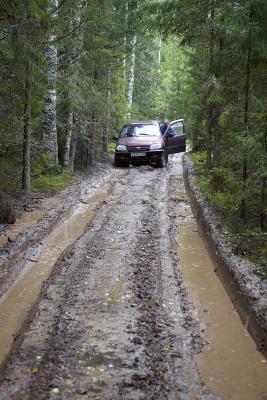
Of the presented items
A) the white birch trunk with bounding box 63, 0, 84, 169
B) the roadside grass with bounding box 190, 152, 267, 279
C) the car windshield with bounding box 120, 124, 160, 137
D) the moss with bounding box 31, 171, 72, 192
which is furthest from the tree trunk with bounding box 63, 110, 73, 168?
the roadside grass with bounding box 190, 152, 267, 279

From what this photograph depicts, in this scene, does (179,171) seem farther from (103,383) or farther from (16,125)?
(103,383)

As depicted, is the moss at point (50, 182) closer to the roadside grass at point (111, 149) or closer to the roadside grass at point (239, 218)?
the roadside grass at point (239, 218)

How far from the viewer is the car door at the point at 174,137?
65.5 ft

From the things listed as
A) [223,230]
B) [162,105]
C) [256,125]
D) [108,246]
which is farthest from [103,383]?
[162,105]

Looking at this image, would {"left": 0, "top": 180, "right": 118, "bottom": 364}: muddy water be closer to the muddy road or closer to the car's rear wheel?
the muddy road

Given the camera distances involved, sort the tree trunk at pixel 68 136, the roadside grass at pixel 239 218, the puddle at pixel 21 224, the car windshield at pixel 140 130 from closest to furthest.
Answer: the roadside grass at pixel 239 218 → the puddle at pixel 21 224 → the tree trunk at pixel 68 136 → the car windshield at pixel 140 130

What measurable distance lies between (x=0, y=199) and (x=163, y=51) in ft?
191

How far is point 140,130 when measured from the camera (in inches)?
768

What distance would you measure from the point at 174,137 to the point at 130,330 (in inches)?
628

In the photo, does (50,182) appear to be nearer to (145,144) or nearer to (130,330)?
(145,144)

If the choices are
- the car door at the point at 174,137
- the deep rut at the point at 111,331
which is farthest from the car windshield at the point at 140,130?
the deep rut at the point at 111,331

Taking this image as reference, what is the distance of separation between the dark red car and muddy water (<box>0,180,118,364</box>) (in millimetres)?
7887

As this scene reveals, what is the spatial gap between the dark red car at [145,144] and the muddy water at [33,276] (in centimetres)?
789

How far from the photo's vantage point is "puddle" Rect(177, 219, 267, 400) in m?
4.07
